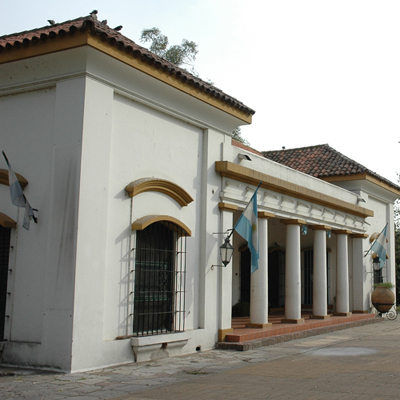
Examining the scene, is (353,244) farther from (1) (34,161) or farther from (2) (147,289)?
(1) (34,161)

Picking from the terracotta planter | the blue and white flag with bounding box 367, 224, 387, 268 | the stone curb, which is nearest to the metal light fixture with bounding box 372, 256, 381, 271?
the blue and white flag with bounding box 367, 224, 387, 268

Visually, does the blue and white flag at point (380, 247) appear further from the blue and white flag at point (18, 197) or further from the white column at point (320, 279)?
the blue and white flag at point (18, 197)

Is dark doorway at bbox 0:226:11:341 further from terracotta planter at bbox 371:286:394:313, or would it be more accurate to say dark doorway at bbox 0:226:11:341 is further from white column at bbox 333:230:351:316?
terracotta planter at bbox 371:286:394:313

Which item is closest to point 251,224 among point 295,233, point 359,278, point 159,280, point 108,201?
point 159,280

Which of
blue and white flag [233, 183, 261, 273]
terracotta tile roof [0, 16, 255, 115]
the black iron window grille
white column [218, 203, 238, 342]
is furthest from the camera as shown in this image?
blue and white flag [233, 183, 261, 273]

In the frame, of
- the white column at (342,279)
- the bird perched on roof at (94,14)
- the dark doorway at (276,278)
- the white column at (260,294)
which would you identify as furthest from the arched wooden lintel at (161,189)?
the white column at (342,279)

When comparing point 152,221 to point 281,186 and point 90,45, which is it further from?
point 281,186

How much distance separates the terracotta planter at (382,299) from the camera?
18.8 m

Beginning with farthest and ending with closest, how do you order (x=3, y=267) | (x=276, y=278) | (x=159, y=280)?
(x=276, y=278), (x=159, y=280), (x=3, y=267)

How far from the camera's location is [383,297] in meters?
18.8

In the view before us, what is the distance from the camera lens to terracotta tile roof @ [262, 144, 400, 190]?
61.6ft

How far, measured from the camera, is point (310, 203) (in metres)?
15.2

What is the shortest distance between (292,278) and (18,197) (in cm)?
815

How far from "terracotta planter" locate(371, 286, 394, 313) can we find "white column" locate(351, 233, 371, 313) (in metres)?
0.29
